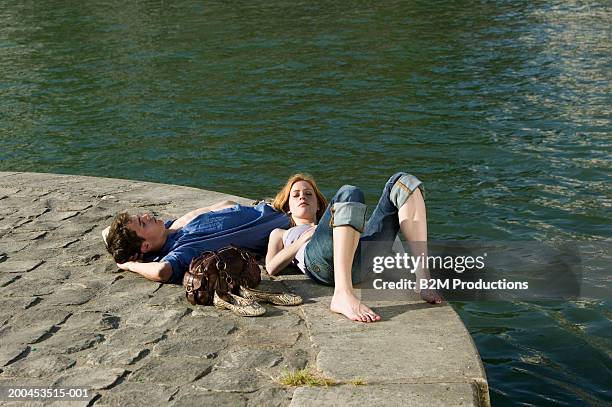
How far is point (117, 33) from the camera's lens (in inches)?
1018

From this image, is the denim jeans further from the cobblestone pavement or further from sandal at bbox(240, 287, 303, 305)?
sandal at bbox(240, 287, 303, 305)

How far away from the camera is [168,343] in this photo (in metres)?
6.30

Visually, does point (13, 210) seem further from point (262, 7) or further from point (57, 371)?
point (262, 7)

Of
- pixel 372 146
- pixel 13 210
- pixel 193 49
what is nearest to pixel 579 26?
pixel 193 49

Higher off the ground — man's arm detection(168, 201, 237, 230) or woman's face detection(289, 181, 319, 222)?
Answer: woman's face detection(289, 181, 319, 222)

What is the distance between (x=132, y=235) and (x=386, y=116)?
8.87 metres

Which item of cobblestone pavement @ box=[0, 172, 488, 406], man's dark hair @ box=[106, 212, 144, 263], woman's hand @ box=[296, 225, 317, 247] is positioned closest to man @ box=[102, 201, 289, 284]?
man's dark hair @ box=[106, 212, 144, 263]

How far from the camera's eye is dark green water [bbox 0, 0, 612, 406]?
8734 mm

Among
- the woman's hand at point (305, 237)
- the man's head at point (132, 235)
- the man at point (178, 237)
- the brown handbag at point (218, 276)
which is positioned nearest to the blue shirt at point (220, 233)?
the man at point (178, 237)

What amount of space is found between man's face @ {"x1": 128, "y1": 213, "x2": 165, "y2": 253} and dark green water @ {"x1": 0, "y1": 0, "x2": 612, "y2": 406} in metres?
2.58

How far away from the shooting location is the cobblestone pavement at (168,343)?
5598mm

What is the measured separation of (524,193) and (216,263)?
233 inches

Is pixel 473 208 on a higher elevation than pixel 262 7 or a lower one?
lower

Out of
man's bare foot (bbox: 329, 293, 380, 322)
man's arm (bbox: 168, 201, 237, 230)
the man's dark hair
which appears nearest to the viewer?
man's bare foot (bbox: 329, 293, 380, 322)
